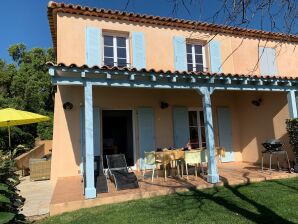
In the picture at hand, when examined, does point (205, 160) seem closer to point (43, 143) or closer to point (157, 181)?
point (157, 181)

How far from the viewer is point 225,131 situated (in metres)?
12.0

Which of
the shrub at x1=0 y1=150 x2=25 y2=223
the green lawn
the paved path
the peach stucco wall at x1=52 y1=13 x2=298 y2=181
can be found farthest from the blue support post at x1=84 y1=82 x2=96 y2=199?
the peach stucco wall at x1=52 y1=13 x2=298 y2=181

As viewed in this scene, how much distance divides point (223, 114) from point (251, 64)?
2.66 metres

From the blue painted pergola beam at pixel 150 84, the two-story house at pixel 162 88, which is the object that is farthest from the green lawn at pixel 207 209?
the blue painted pergola beam at pixel 150 84

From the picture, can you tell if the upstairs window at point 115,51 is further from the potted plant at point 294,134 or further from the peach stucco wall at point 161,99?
Result: the potted plant at point 294,134

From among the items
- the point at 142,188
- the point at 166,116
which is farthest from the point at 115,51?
the point at 142,188

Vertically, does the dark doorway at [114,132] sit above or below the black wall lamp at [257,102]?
below

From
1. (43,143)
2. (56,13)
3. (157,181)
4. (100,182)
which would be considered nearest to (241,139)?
(157,181)

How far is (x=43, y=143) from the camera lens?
1755 centimetres

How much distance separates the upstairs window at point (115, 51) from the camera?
1024 centimetres

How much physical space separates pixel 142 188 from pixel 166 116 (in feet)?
13.6

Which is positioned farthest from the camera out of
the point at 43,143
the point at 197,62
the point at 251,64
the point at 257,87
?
the point at 43,143

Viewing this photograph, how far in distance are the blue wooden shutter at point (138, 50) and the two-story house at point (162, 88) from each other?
4cm

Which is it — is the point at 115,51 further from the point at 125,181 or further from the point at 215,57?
the point at 125,181
